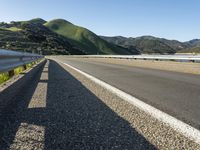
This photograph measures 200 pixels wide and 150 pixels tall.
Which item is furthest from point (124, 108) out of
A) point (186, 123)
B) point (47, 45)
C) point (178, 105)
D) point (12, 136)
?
point (47, 45)

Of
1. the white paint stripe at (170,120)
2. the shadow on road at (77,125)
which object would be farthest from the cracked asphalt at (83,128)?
the white paint stripe at (170,120)

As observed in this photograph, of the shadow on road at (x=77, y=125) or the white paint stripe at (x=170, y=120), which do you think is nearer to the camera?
the shadow on road at (x=77, y=125)

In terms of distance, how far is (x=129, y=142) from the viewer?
12.8ft

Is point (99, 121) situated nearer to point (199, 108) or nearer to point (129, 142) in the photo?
point (129, 142)

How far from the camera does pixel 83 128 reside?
182 inches

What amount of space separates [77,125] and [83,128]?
21 cm

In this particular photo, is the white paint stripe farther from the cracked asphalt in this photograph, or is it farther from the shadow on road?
the shadow on road

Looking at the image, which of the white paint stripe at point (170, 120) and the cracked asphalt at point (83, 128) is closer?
the cracked asphalt at point (83, 128)

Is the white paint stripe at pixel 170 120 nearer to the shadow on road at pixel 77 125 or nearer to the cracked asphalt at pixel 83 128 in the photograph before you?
the cracked asphalt at pixel 83 128

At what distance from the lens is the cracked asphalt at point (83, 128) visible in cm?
385

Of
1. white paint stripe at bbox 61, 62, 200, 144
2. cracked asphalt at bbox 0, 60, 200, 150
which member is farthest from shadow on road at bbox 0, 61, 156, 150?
white paint stripe at bbox 61, 62, 200, 144

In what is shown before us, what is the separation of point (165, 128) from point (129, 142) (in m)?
0.90

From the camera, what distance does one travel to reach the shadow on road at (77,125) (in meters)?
3.87

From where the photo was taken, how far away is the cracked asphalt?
3.85 m
